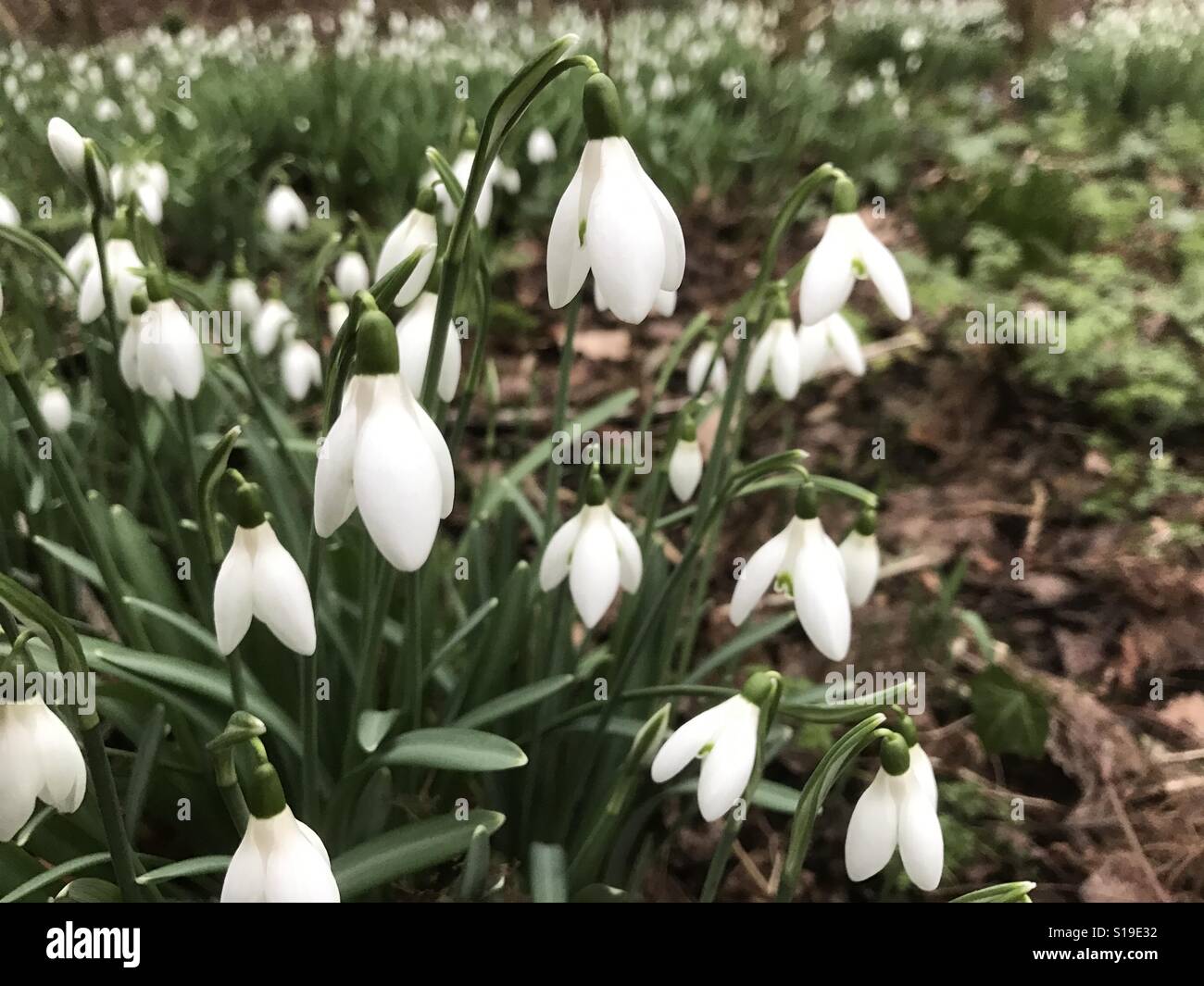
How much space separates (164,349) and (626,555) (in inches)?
21.1

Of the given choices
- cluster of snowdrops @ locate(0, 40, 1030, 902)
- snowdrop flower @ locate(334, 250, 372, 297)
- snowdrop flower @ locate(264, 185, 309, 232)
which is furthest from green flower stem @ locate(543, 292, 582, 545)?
snowdrop flower @ locate(264, 185, 309, 232)

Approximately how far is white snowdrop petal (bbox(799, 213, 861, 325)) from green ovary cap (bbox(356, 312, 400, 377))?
1.59 feet

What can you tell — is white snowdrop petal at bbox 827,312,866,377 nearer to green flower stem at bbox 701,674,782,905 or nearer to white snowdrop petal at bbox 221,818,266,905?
green flower stem at bbox 701,674,782,905

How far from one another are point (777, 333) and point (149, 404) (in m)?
1.05

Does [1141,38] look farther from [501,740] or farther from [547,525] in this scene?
[501,740]

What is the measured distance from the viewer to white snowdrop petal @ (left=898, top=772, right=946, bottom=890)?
667 mm

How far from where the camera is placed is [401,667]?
1.03 meters

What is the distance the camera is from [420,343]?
785 mm

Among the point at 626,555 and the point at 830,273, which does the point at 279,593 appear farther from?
the point at 830,273

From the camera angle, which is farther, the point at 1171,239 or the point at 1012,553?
the point at 1171,239

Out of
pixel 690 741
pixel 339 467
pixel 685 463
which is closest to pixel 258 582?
pixel 339 467
